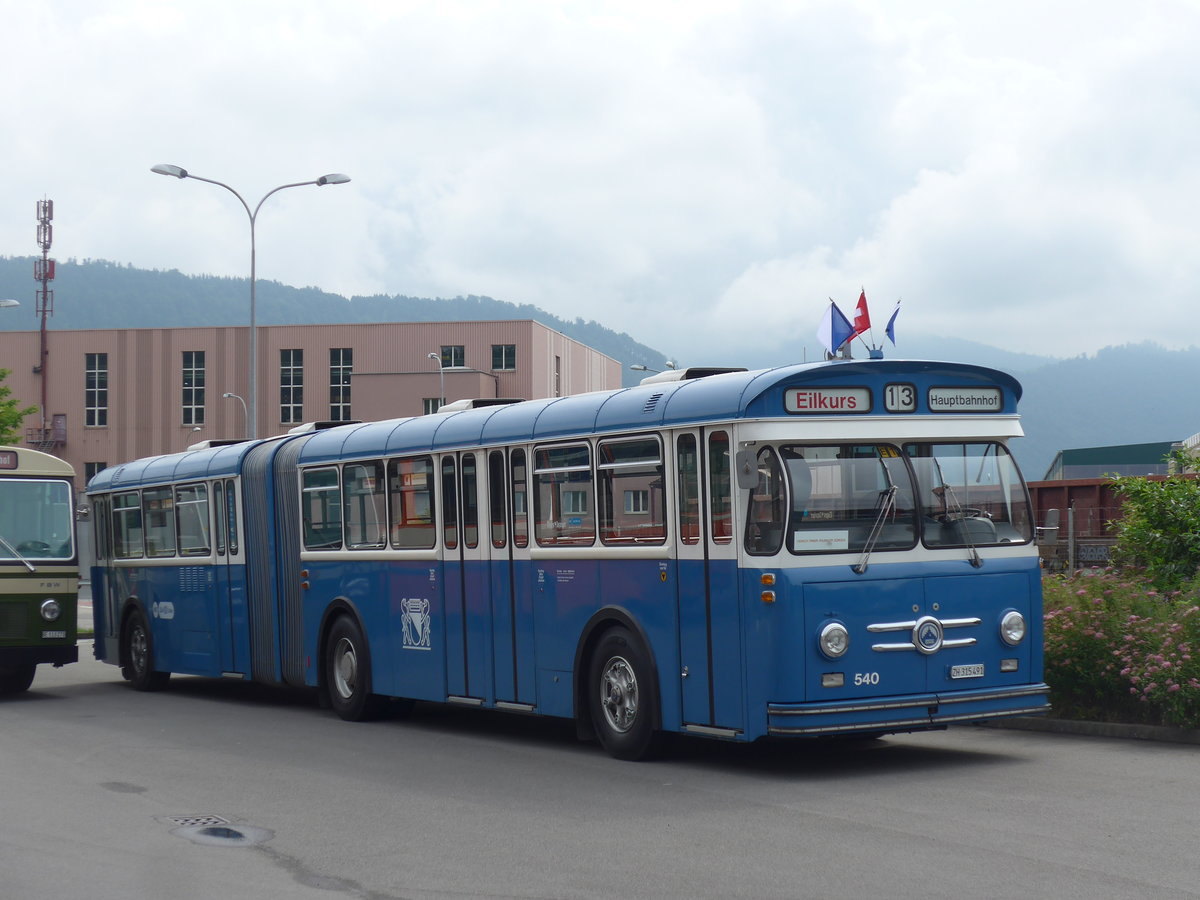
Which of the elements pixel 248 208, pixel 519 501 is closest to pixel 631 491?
pixel 519 501

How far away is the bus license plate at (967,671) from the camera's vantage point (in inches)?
452

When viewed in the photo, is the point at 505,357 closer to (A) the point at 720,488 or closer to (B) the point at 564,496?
(B) the point at 564,496

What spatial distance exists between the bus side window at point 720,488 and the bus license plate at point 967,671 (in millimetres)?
1817

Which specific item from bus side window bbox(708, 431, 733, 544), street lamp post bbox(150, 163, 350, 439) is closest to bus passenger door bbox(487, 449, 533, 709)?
bus side window bbox(708, 431, 733, 544)

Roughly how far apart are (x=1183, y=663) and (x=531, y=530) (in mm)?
5156

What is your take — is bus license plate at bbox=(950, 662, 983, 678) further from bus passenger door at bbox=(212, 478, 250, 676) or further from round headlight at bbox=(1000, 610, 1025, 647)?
bus passenger door at bbox=(212, 478, 250, 676)

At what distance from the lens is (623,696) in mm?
12523

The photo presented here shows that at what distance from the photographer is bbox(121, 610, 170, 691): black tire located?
21203mm

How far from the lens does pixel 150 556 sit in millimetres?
21172

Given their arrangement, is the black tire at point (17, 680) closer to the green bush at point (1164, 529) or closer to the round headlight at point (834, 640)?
the round headlight at point (834, 640)

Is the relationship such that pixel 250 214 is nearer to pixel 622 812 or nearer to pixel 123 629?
pixel 123 629

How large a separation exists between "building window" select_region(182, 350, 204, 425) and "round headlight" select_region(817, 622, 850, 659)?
83658 mm

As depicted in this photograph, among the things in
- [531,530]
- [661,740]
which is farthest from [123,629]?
[661,740]

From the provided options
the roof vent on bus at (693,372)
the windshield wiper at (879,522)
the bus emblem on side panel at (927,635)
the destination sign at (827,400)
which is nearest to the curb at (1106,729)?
the bus emblem on side panel at (927,635)
